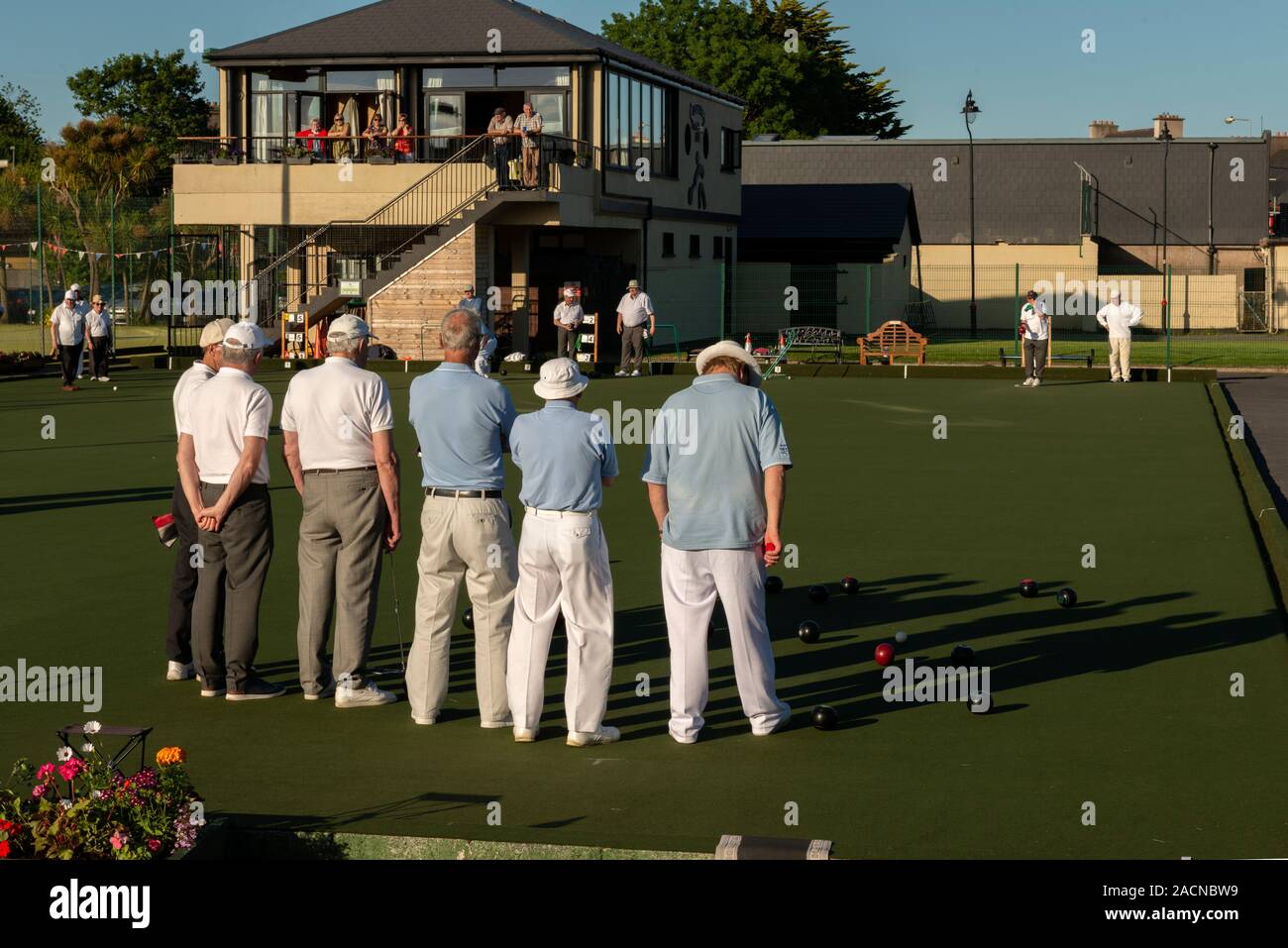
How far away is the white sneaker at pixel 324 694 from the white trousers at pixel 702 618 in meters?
1.89

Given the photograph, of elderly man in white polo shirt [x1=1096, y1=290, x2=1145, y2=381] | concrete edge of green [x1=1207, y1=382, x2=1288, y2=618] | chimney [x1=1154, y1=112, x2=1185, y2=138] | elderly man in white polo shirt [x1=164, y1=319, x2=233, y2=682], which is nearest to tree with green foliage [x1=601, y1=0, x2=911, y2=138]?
chimney [x1=1154, y1=112, x2=1185, y2=138]

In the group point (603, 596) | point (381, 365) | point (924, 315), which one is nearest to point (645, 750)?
point (603, 596)

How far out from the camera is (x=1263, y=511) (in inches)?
584

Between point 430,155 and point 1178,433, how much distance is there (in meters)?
24.0

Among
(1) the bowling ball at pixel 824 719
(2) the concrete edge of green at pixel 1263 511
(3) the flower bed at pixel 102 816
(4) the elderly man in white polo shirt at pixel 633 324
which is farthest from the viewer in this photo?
(4) the elderly man in white polo shirt at pixel 633 324

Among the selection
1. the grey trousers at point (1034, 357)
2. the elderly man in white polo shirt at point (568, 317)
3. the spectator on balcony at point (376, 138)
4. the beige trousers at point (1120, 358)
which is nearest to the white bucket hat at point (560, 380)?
the grey trousers at point (1034, 357)

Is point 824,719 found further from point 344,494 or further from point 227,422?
point 227,422

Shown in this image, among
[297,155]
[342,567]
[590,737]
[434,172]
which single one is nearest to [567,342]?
[434,172]

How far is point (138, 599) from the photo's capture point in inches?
443

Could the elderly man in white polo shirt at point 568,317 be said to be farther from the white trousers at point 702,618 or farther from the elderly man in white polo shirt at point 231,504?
the white trousers at point 702,618

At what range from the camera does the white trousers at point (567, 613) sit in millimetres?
7785

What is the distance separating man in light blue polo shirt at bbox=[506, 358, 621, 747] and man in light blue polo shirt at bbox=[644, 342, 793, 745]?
1.02 feet

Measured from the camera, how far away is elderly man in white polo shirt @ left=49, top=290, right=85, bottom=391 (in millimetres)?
28719

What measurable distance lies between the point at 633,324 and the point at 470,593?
26.0 metres
